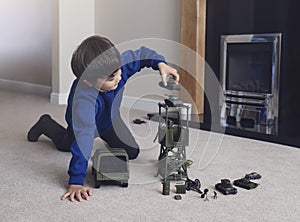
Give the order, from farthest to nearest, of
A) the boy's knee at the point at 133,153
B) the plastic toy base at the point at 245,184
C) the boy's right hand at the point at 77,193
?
1. the boy's knee at the point at 133,153
2. the plastic toy base at the point at 245,184
3. the boy's right hand at the point at 77,193

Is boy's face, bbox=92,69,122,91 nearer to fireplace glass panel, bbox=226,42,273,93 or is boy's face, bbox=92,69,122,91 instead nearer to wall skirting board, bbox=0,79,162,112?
fireplace glass panel, bbox=226,42,273,93

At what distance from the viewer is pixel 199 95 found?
261cm

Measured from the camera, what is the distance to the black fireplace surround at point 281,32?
2051 millimetres

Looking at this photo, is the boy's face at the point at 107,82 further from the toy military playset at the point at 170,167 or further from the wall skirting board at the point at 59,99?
the wall skirting board at the point at 59,99

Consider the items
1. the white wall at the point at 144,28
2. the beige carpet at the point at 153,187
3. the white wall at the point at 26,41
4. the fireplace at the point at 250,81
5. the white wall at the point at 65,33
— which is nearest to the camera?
the beige carpet at the point at 153,187

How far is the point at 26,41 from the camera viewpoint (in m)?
4.45

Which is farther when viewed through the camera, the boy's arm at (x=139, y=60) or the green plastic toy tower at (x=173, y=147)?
the boy's arm at (x=139, y=60)

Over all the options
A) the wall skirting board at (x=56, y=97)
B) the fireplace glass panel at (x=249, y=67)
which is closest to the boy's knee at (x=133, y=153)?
the fireplace glass panel at (x=249, y=67)

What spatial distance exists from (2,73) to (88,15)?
1895 mm

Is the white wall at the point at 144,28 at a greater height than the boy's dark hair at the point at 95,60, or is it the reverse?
the white wall at the point at 144,28

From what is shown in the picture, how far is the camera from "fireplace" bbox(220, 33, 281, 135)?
219 centimetres

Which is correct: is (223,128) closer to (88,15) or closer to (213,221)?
(213,221)

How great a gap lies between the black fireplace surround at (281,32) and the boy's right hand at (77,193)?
42.3 inches

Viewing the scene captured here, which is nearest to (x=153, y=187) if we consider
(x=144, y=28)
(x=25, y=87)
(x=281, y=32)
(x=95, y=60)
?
(x=95, y=60)
